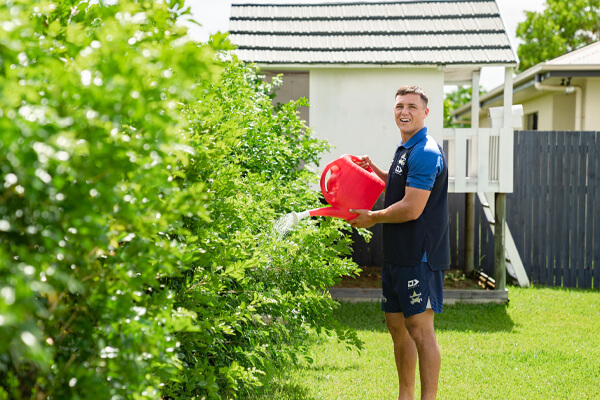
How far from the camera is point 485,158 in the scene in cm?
823

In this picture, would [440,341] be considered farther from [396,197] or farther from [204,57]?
[204,57]

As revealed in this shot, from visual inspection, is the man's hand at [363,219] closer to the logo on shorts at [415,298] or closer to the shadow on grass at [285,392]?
the logo on shorts at [415,298]

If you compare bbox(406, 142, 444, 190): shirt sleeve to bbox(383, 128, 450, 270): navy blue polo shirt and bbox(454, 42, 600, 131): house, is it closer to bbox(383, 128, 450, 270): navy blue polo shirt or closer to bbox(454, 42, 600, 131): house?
bbox(383, 128, 450, 270): navy blue polo shirt

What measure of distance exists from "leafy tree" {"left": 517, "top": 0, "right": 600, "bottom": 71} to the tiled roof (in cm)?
1734

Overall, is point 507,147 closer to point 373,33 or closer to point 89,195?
point 373,33

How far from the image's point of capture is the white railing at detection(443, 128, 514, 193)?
321 inches

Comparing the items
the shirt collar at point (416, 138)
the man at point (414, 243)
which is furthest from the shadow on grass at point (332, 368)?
the shirt collar at point (416, 138)

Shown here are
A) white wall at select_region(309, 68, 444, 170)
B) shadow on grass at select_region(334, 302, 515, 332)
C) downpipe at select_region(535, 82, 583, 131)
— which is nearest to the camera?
shadow on grass at select_region(334, 302, 515, 332)

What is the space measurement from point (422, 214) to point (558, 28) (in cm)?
2436

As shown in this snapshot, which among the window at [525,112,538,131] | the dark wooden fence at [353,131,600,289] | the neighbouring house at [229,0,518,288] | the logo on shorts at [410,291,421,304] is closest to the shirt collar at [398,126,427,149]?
the logo on shorts at [410,291,421,304]

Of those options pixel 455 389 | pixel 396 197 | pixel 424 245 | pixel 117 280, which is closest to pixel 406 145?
pixel 396 197

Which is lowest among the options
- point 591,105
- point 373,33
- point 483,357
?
point 483,357

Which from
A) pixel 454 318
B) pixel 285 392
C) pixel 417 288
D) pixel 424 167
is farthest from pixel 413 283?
pixel 454 318

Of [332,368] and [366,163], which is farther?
[332,368]
